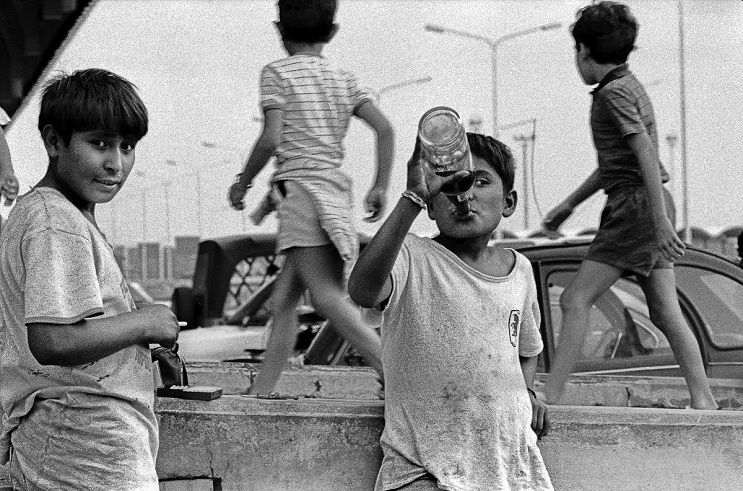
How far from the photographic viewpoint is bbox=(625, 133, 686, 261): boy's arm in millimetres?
4215

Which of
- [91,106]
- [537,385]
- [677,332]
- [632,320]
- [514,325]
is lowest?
[537,385]

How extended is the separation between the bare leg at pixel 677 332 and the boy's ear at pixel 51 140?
273 cm

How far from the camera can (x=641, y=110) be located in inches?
178

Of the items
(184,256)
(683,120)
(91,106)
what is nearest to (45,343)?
(91,106)

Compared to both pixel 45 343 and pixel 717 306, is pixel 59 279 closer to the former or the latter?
pixel 45 343

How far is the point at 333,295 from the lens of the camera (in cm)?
432

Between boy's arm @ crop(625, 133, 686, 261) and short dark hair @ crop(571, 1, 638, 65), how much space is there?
1.51 ft

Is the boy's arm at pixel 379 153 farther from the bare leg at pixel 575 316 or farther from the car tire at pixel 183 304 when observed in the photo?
the car tire at pixel 183 304

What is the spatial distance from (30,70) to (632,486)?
1823 cm

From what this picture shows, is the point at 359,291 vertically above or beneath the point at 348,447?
above

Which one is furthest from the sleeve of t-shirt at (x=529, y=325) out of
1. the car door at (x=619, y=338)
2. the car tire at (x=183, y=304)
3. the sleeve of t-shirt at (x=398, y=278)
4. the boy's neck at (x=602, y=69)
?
the car tire at (x=183, y=304)

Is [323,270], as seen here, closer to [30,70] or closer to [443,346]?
[443,346]

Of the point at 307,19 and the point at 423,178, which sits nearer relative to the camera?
the point at 423,178

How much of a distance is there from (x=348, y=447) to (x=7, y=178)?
1515 millimetres
